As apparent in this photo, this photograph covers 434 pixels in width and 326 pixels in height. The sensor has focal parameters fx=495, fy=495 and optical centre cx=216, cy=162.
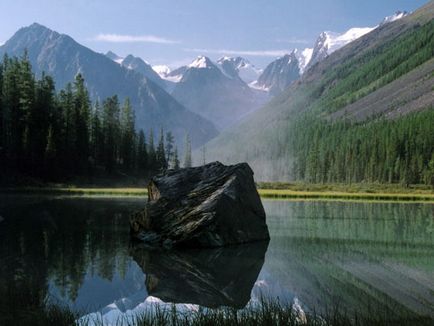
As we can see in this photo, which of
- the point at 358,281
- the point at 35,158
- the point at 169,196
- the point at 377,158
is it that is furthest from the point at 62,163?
the point at 377,158

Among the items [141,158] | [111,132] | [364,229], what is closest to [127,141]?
[111,132]

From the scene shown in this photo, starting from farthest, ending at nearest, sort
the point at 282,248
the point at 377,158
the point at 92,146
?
the point at 377,158 < the point at 92,146 < the point at 282,248

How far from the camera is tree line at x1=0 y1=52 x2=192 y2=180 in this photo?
303ft

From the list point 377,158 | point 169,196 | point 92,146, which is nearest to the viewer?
point 169,196

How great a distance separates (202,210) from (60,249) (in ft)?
26.5

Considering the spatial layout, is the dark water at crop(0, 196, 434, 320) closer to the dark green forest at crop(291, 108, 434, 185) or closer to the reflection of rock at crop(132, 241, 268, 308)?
the reflection of rock at crop(132, 241, 268, 308)

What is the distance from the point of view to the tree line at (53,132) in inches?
3637

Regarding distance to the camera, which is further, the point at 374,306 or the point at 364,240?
the point at 364,240

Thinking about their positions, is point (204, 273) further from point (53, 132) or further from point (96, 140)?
point (96, 140)

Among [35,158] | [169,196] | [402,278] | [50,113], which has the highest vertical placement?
[50,113]

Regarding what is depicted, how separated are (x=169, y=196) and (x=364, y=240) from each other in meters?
12.2

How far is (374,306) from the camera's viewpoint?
14625mm

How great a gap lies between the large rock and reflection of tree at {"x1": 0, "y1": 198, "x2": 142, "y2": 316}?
2147 mm

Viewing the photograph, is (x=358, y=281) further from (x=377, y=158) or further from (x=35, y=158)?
(x=377, y=158)
